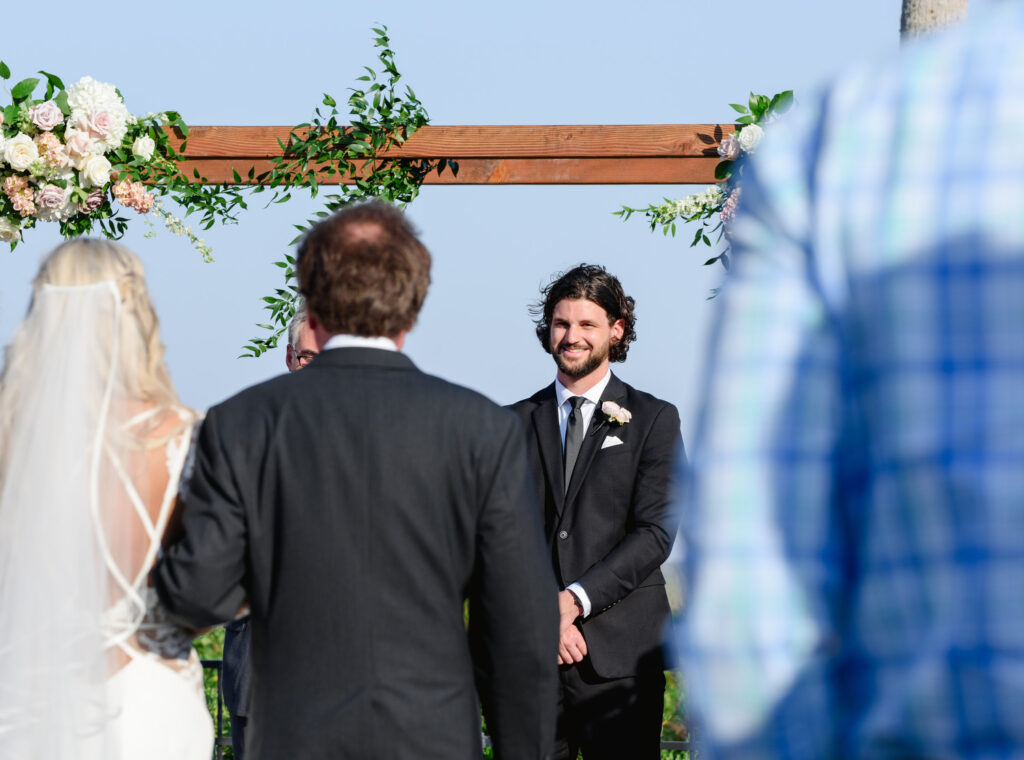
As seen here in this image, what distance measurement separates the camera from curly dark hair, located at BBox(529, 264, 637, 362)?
18.5ft

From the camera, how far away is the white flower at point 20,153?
556 cm

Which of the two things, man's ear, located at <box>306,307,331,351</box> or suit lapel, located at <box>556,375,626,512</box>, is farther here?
suit lapel, located at <box>556,375,626,512</box>

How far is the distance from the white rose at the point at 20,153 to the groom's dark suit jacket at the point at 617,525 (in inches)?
99.4

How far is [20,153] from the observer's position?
5.56m

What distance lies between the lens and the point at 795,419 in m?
0.87

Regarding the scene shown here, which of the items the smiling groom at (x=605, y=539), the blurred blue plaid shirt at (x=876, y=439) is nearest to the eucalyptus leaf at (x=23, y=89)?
the smiling groom at (x=605, y=539)

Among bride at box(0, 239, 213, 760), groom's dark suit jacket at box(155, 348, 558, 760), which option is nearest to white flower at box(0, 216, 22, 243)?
bride at box(0, 239, 213, 760)

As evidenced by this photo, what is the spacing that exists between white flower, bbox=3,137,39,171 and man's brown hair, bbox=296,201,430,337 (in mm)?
2915

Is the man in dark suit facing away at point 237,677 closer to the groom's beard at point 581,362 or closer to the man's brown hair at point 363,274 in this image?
the groom's beard at point 581,362

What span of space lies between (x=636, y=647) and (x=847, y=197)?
14.3 ft

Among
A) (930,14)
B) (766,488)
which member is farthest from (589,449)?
(766,488)

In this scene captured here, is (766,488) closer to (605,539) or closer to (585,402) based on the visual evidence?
(605,539)

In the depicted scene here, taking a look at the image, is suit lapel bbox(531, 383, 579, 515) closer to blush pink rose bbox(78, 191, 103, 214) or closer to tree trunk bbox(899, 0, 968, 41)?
tree trunk bbox(899, 0, 968, 41)

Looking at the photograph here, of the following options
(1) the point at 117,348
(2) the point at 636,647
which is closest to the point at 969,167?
(1) the point at 117,348
